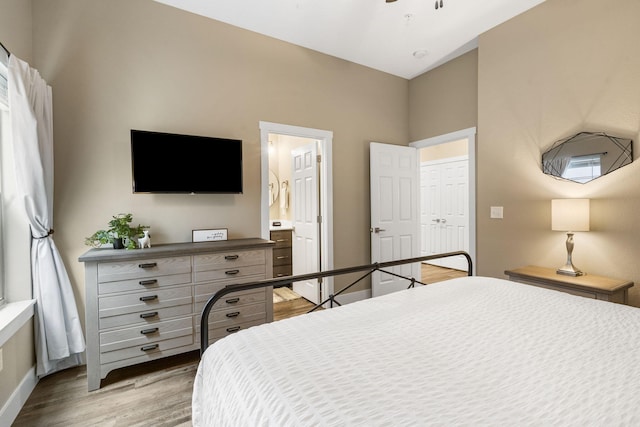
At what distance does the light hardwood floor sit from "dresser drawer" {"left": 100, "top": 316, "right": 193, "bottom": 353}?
0.95 ft

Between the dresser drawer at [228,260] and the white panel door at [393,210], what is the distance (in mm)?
1716

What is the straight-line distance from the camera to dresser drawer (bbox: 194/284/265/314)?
7.91 feet

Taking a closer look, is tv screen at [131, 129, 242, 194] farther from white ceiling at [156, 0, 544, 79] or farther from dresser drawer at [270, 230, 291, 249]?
dresser drawer at [270, 230, 291, 249]

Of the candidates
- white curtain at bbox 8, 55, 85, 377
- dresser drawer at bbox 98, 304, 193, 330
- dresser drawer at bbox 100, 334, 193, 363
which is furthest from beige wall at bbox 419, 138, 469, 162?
white curtain at bbox 8, 55, 85, 377

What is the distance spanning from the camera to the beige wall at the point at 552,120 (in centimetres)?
225

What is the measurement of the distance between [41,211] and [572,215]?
3.97 meters

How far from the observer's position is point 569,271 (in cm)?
239

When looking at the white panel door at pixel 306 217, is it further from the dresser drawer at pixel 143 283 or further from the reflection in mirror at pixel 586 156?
the reflection in mirror at pixel 586 156

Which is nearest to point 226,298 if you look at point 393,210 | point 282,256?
point 282,256

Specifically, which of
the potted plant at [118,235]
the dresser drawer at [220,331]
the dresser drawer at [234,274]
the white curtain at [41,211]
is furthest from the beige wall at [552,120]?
the white curtain at [41,211]

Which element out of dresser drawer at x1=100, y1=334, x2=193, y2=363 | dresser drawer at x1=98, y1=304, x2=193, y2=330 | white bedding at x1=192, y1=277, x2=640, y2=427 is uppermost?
white bedding at x1=192, y1=277, x2=640, y2=427

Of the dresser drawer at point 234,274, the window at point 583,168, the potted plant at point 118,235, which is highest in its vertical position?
the window at point 583,168

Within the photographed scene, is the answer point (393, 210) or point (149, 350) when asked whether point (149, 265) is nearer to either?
point (149, 350)

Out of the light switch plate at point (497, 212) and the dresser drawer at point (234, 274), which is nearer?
the dresser drawer at point (234, 274)
